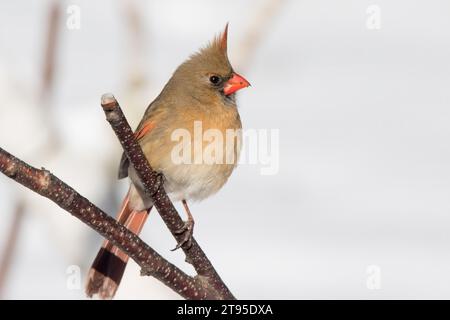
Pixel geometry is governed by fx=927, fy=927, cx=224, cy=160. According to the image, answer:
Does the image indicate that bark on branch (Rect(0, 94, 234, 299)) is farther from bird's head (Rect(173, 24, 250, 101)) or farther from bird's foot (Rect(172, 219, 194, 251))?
bird's head (Rect(173, 24, 250, 101))

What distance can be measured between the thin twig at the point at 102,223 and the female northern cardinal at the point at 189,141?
32.1 inches

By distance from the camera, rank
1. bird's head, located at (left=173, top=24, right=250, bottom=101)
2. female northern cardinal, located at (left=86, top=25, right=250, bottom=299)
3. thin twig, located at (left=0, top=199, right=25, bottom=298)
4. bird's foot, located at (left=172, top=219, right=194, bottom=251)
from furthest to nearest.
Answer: thin twig, located at (left=0, top=199, right=25, bottom=298) < bird's head, located at (left=173, top=24, right=250, bottom=101) < female northern cardinal, located at (left=86, top=25, right=250, bottom=299) < bird's foot, located at (left=172, top=219, right=194, bottom=251)

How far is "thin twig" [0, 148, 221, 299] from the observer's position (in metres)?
2.26

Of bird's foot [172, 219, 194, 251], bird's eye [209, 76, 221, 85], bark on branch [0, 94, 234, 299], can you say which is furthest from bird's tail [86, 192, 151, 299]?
bird's eye [209, 76, 221, 85]

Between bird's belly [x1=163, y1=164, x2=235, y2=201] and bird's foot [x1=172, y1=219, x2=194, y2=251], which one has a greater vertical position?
bird's belly [x1=163, y1=164, x2=235, y2=201]

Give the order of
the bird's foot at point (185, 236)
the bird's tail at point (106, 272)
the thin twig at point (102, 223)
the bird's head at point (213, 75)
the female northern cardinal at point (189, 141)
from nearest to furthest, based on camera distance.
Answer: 1. the thin twig at point (102, 223)
2. the bird's foot at point (185, 236)
3. the bird's tail at point (106, 272)
4. the female northern cardinal at point (189, 141)
5. the bird's head at point (213, 75)

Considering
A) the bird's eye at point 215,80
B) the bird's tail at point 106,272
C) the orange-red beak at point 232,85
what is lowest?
the bird's tail at point 106,272

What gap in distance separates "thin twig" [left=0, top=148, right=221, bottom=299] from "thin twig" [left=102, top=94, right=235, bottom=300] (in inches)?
1.4

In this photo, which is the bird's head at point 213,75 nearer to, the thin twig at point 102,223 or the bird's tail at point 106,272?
the bird's tail at point 106,272

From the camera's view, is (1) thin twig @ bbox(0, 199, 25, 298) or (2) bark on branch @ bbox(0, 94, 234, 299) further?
(1) thin twig @ bbox(0, 199, 25, 298)

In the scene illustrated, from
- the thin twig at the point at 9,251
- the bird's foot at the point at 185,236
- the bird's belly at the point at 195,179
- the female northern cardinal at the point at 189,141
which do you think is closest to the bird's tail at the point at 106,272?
the female northern cardinal at the point at 189,141

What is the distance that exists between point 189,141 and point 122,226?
43.6 inches

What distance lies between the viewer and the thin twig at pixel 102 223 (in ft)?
7.42
